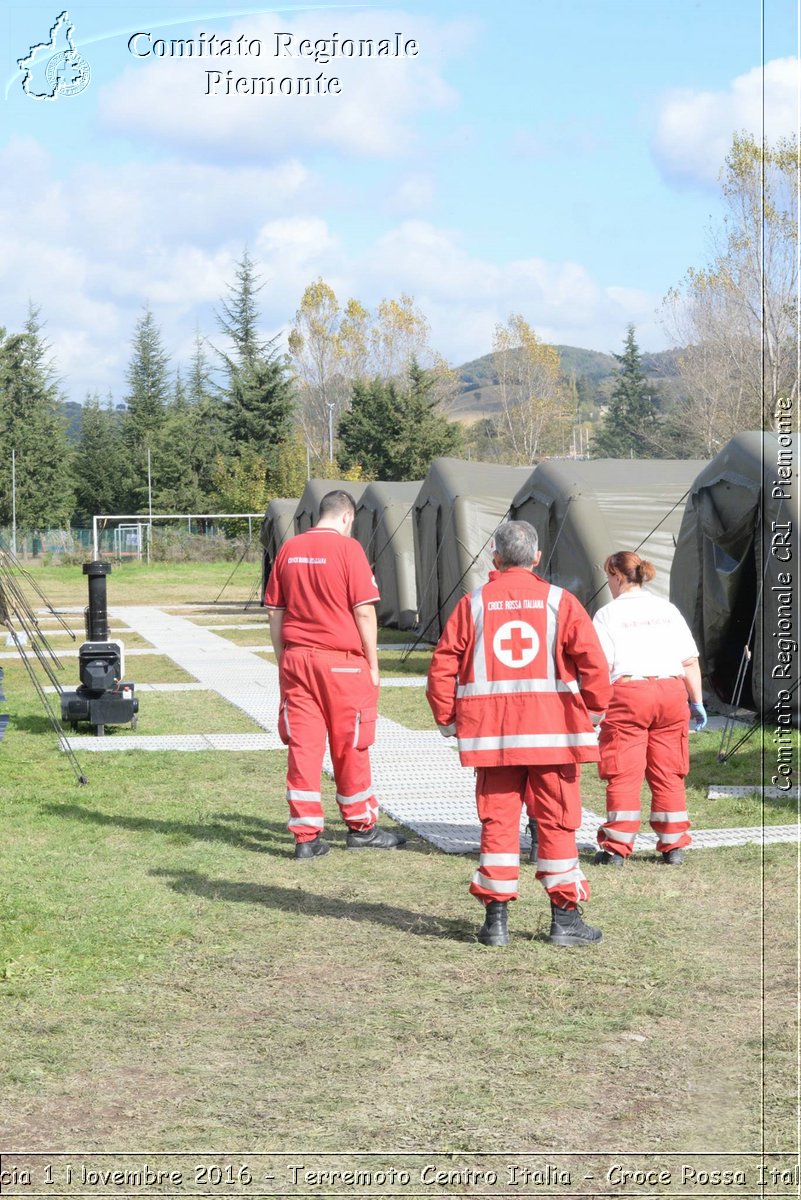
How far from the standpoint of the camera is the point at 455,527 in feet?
58.6

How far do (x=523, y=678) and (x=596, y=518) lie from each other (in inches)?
384

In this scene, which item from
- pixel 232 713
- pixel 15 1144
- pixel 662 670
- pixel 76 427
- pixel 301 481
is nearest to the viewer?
pixel 15 1144

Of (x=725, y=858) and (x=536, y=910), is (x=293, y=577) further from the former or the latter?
(x=725, y=858)

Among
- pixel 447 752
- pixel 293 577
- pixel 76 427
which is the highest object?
pixel 76 427

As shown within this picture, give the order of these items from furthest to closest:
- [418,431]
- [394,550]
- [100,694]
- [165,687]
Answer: [418,431] < [394,550] < [165,687] < [100,694]

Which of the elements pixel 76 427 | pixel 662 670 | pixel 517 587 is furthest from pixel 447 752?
pixel 76 427

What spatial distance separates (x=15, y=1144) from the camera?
3.64 m

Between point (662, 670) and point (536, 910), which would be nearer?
point (536, 910)

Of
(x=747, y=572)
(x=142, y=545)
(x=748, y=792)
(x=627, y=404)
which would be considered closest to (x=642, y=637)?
(x=748, y=792)

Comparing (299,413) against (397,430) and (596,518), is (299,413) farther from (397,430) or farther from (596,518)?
(596,518)

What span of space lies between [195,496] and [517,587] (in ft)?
178

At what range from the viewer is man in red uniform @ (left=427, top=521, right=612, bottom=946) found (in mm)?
5359

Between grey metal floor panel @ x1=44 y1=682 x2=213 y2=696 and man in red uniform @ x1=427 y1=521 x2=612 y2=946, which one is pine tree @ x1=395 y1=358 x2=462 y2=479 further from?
man in red uniform @ x1=427 y1=521 x2=612 y2=946

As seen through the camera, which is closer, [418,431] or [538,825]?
[538,825]
